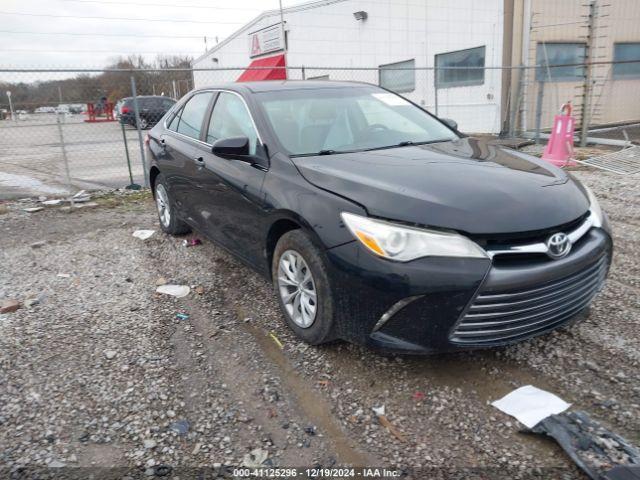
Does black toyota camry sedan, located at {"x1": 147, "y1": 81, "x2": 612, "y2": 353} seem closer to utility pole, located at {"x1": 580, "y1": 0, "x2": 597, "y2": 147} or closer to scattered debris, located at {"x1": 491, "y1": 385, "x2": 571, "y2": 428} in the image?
scattered debris, located at {"x1": 491, "y1": 385, "x2": 571, "y2": 428}

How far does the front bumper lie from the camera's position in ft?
8.13

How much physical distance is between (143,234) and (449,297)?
4.48 meters

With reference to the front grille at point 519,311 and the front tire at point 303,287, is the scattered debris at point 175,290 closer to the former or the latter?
the front tire at point 303,287

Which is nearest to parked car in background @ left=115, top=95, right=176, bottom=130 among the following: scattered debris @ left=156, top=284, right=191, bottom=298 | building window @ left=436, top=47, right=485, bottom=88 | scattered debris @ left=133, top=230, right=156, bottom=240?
scattered debris @ left=133, top=230, right=156, bottom=240

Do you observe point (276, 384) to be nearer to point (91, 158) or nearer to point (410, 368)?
point (410, 368)

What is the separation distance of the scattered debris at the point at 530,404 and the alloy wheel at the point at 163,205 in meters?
4.10

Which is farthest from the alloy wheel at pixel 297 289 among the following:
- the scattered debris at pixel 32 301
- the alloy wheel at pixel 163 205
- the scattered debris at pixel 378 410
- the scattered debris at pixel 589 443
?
the alloy wheel at pixel 163 205

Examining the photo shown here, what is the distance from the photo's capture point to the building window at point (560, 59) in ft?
44.8

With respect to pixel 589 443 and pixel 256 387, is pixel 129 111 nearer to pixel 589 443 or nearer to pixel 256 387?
pixel 256 387

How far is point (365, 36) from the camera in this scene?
1805 centimetres

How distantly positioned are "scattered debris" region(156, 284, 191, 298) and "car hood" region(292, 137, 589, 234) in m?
1.69

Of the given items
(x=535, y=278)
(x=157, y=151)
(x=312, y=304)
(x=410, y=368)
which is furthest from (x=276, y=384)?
(x=157, y=151)

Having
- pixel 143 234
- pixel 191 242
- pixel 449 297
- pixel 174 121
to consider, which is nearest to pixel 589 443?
pixel 449 297

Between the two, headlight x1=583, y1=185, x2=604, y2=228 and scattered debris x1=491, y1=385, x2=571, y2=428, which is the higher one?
headlight x1=583, y1=185, x2=604, y2=228
